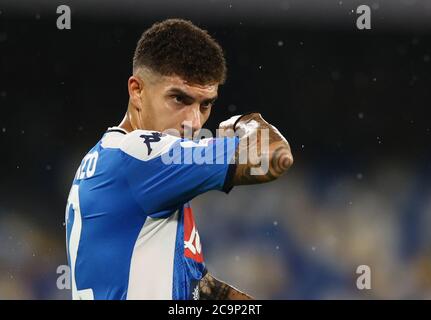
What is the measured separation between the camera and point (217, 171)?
206cm

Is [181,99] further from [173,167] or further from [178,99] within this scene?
[173,167]

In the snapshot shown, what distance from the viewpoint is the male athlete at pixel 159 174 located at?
2.07 metres

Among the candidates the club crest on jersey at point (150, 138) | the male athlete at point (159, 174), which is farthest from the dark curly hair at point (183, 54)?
the club crest on jersey at point (150, 138)

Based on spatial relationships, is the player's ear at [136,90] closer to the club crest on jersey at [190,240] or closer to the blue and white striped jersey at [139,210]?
the blue and white striped jersey at [139,210]

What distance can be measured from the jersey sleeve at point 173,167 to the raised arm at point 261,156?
0.02 m

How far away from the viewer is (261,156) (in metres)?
2.02

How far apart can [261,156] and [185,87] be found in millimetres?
491

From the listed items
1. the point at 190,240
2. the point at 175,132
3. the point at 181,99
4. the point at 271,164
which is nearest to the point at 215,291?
the point at 190,240

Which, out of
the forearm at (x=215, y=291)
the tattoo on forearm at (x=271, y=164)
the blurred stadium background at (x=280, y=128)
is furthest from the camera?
the blurred stadium background at (x=280, y=128)

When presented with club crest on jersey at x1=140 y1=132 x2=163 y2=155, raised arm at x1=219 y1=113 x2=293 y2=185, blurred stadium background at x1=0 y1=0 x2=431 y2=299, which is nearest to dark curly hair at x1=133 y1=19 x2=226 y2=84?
club crest on jersey at x1=140 y1=132 x2=163 y2=155

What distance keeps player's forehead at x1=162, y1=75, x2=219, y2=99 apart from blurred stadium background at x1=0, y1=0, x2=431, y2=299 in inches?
157

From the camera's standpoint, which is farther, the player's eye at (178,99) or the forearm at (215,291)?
the forearm at (215,291)

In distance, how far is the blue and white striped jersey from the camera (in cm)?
209

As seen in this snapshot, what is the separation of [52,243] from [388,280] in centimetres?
304
